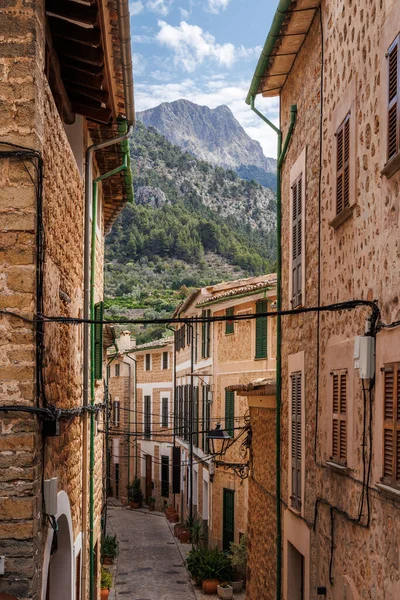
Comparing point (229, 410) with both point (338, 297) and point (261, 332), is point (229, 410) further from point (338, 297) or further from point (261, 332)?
point (338, 297)

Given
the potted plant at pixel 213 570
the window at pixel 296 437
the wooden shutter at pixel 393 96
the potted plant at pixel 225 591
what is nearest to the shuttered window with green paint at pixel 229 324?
the potted plant at pixel 213 570

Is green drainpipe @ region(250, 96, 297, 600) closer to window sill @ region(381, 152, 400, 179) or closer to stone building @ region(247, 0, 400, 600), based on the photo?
stone building @ region(247, 0, 400, 600)

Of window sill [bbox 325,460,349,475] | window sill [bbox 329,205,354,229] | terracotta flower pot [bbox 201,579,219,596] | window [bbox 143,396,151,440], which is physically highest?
window sill [bbox 329,205,354,229]

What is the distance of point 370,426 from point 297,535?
4059mm

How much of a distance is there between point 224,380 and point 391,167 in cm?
→ 1845

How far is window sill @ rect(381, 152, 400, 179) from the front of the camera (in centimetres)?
616

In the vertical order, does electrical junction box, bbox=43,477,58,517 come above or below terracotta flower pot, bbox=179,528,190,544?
above

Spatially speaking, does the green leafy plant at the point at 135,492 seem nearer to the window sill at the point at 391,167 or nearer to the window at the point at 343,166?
the window at the point at 343,166

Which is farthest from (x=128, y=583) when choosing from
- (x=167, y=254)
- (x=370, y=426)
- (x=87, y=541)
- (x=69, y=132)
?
(x=167, y=254)

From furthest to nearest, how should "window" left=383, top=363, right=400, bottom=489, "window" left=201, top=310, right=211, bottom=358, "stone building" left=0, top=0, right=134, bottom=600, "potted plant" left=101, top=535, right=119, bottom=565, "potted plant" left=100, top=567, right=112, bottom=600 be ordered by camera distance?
"window" left=201, top=310, right=211, bottom=358, "potted plant" left=101, top=535, right=119, bottom=565, "potted plant" left=100, top=567, right=112, bottom=600, "window" left=383, top=363, right=400, bottom=489, "stone building" left=0, top=0, right=134, bottom=600

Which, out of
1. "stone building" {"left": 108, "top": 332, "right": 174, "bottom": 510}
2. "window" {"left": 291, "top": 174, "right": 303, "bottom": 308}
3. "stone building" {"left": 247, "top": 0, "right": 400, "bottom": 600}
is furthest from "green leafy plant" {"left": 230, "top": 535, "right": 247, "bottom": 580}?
"stone building" {"left": 108, "top": 332, "right": 174, "bottom": 510}

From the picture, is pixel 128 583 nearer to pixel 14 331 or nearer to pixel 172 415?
pixel 172 415

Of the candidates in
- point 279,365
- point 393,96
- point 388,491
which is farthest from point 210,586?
point 393,96

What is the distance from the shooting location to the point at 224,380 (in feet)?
80.2
